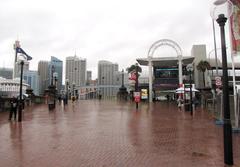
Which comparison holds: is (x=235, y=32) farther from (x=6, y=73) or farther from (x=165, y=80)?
(x=6, y=73)

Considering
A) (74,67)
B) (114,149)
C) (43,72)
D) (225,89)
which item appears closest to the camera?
(225,89)

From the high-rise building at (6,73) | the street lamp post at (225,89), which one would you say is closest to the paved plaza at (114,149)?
the street lamp post at (225,89)

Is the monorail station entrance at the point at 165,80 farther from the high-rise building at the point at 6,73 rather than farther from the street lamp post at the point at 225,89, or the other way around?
the high-rise building at the point at 6,73

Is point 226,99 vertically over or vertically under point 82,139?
over

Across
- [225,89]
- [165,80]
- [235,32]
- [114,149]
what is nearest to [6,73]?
[165,80]

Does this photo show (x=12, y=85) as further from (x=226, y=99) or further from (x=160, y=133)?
(x=226, y=99)

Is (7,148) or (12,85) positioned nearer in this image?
(7,148)

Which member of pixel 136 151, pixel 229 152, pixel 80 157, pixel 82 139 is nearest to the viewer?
pixel 229 152

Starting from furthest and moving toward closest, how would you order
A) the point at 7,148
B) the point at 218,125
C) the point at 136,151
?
the point at 218,125
the point at 7,148
the point at 136,151

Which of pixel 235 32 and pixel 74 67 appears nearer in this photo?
pixel 235 32

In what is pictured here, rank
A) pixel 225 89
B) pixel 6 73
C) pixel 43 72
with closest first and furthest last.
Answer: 1. pixel 225 89
2. pixel 43 72
3. pixel 6 73

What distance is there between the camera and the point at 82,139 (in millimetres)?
8445

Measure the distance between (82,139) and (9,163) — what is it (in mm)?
3076

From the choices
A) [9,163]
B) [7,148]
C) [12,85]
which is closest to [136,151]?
[9,163]
